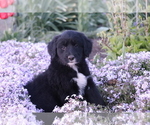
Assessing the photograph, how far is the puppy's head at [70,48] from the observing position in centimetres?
412

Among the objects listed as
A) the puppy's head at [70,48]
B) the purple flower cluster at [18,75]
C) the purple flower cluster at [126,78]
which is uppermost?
the puppy's head at [70,48]

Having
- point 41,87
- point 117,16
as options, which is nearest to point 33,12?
point 117,16

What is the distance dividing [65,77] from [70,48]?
34 centimetres

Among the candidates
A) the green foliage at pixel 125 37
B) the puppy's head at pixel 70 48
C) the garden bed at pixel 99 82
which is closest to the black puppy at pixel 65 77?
the puppy's head at pixel 70 48

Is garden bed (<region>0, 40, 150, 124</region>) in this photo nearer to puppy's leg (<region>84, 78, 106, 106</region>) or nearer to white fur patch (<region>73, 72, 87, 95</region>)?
puppy's leg (<region>84, 78, 106, 106</region>)

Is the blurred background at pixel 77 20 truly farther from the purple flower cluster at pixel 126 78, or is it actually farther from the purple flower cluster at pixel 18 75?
the purple flower cluster at pixel 18 75

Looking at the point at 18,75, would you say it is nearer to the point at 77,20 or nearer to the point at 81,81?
the point at 81,81

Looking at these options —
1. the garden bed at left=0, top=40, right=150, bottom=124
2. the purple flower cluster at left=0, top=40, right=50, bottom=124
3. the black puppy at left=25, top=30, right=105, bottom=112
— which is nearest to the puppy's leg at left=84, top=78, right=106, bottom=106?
the black puppy at left=25, top=30, right=105, bottom=112

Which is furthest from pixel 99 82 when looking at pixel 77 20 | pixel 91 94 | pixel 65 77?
pixel 77 20

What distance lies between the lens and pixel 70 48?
4.16 metres

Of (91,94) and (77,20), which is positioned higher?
(91,94)

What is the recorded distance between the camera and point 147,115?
9.19ft

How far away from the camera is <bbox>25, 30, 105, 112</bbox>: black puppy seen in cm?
415

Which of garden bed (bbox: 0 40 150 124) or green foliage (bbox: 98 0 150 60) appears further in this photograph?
green foliage (bbox: 98 0 150 60)
